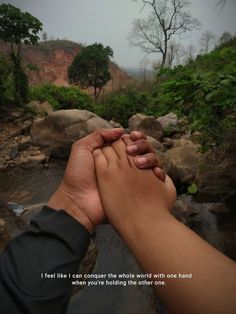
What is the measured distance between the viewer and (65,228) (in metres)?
1.17

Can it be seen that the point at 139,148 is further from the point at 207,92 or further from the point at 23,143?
the point at 23,143

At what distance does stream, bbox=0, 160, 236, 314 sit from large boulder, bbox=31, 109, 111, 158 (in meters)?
2.29

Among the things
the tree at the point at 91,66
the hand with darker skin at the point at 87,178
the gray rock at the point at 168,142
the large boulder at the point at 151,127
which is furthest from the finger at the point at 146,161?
the tree at the point at 91,66

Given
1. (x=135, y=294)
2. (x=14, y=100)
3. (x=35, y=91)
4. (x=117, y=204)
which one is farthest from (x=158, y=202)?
(x=35, y=91)

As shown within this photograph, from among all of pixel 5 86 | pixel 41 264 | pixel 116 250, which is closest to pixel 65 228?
pixel 41 264

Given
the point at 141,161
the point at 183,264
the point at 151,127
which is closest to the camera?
the point at 183,264

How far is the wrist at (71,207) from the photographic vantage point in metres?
1.36

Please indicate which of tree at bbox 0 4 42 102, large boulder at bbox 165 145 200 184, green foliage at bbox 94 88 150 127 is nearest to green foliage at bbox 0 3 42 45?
tree at bbox 0 4 42 102

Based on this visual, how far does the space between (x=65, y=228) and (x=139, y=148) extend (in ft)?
2.02

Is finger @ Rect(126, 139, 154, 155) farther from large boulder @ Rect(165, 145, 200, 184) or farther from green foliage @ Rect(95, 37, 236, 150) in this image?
large boulder @ Rect(165, 145, 200, 184)

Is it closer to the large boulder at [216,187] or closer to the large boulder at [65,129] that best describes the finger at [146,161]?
the large boulder at [216,187]

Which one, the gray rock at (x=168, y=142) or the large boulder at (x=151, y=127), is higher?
the large boulder at (x=151, y=127)

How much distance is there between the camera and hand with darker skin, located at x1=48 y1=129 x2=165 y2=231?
1438 millimetres

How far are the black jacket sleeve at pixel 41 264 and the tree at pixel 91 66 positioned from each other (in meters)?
30.4
